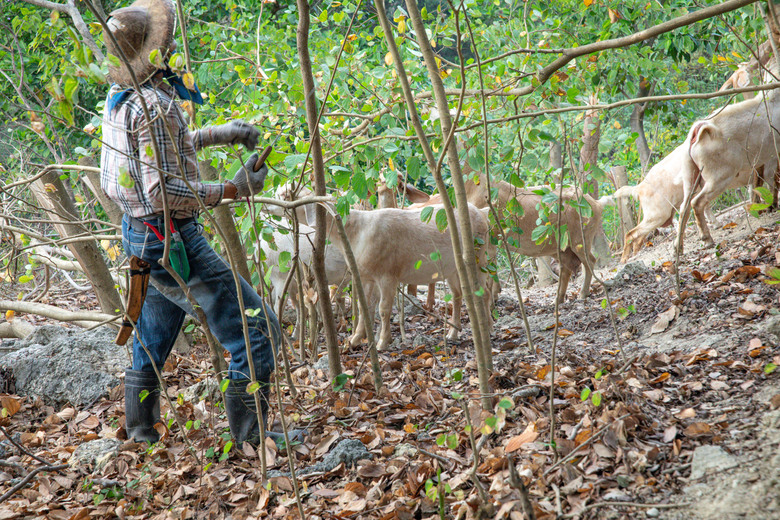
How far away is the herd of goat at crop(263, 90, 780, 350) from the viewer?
5.59 metres

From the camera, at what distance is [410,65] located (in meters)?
4.15

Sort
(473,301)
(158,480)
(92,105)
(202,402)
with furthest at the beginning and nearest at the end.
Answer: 1. (92,105)
2. (202,402)
3. (158,480)
4. (473,301)

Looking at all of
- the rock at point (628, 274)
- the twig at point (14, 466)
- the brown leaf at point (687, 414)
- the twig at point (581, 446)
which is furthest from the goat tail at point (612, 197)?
the twig at point (14, 466)

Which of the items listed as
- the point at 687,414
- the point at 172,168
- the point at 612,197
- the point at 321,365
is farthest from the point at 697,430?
the point at 612,197

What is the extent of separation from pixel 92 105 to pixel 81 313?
7.34 metres

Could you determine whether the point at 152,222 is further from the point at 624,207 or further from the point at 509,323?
the point at 624,207

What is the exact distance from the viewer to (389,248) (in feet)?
18.5

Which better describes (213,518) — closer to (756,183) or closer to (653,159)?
(756,183)

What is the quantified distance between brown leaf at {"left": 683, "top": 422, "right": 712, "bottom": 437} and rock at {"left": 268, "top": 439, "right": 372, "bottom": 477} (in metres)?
1.50

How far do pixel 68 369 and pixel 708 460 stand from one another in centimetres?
453

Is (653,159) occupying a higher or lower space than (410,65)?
lower

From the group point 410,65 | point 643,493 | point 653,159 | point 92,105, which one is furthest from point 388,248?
point 653,159

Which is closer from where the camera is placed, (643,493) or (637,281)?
(643,493)

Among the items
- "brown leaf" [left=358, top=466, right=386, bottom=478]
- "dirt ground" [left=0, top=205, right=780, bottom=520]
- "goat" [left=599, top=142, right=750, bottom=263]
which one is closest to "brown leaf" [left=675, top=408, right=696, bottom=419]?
"dirt ground" [left=0, top=205, right=780, bottom=520]
